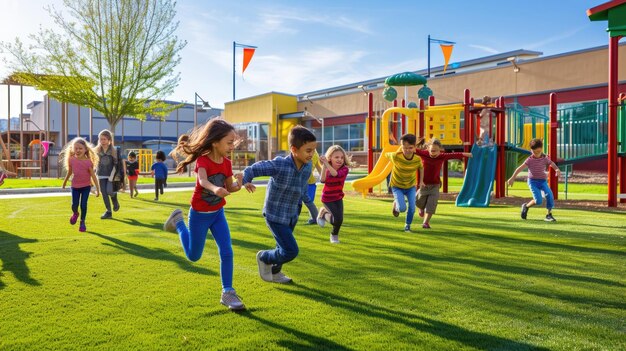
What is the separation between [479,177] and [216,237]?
11.4m

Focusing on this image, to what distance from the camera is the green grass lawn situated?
350 cm

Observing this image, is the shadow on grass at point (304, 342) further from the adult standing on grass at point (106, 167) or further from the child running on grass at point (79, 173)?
the adult standing on grass at point (106, 167)

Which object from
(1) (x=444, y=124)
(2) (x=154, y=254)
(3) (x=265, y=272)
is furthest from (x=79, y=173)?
(1) (x=444, y=124)

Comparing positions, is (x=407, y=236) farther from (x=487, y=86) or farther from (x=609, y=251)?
(x=487, y=86)

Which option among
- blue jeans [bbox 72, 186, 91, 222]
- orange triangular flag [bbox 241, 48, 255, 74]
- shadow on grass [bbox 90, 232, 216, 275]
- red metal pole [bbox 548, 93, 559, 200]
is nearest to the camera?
shadow on grass [bbox 90, 232, 216, 275]

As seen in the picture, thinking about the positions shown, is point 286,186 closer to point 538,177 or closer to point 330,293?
point 330,293

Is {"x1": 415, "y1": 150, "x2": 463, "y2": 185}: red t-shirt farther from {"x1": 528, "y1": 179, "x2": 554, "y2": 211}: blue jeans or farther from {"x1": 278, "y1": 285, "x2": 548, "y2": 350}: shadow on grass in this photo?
{"x1": 278, "y1": 285, "x2": 548, "y2": 350}: shadow on grass

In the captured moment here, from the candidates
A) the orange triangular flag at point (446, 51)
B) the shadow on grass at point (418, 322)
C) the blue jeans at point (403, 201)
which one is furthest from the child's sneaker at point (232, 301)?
the orange triangular flag at point (446, 51)

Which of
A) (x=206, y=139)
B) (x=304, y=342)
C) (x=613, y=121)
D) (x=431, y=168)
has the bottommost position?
(x=304, y=342)

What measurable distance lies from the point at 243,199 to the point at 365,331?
41.0 feet

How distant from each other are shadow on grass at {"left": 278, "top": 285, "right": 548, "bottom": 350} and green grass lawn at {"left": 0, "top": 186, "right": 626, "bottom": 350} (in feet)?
0.05

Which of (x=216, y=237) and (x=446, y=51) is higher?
(x=446, y=51)

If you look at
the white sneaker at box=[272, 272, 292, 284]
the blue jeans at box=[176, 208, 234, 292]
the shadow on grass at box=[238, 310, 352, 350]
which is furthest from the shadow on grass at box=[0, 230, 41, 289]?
the shadow on grass at box=[238, 310, 352, 350]

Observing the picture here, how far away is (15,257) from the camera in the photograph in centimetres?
634
